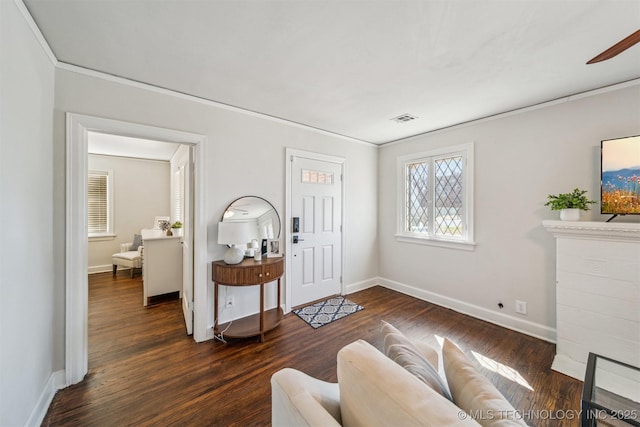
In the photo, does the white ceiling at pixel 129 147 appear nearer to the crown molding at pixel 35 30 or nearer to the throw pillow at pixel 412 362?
the crown molding at pixel 35 30

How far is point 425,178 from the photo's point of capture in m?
3.64

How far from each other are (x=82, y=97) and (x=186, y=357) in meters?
2.37

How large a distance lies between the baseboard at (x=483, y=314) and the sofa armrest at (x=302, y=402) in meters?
2.71

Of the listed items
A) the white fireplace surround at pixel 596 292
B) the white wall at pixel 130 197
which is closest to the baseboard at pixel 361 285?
the white fireplace surround at pixel 596 292

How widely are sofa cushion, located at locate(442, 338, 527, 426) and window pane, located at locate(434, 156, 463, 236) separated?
2.62m

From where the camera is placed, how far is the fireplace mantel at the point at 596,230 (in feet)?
6.13

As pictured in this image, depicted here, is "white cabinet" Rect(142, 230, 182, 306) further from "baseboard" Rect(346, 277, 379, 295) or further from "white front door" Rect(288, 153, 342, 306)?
"baseboard" Rect(346, 277, 379, 295)

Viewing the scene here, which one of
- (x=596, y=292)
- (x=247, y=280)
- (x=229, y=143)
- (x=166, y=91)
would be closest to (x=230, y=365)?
(x=247, y=280)

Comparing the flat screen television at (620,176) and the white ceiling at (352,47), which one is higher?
the white ceiling at (352,47)

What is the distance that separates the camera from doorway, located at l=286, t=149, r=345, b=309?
10.6 ft

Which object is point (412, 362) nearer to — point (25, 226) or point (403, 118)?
point (25, 226)

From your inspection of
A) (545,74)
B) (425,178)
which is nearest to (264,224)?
(425,178)

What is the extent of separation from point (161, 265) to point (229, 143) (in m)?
2.12

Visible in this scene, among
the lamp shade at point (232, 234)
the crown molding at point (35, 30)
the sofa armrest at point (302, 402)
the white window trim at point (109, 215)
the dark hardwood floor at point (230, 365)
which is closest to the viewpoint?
the sofa armrest at point (302, 402)
